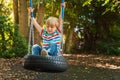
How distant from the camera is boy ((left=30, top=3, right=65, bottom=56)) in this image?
8.22 m

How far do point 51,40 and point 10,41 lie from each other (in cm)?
977

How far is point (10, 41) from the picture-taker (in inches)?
707

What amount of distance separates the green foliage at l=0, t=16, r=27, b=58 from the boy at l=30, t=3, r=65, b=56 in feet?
30.2

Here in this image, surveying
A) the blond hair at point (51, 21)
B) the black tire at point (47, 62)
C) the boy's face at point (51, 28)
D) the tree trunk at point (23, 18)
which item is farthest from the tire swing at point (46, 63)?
the tree trunk at point (23, 18)

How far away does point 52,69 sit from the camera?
26.9 feet

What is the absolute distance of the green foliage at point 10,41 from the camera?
58.0 feet

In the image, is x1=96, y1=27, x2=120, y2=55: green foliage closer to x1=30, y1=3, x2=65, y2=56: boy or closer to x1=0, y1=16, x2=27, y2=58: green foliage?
x1=0, y1=16, x2=27, y2=58: green foliage

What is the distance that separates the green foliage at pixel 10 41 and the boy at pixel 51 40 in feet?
30.2

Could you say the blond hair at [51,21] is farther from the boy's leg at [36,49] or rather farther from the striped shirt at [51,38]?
the boy's leg at [36,49]

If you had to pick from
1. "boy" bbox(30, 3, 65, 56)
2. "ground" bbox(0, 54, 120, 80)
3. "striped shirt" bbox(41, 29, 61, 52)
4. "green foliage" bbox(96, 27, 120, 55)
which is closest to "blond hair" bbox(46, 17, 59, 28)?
"boy" bbox(30, 3, 65, 56)

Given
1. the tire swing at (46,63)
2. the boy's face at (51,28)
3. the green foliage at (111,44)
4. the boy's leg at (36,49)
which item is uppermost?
the boy's face at (51,28)

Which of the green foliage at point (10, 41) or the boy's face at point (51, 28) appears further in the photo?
the green foliage at point (10, 41)

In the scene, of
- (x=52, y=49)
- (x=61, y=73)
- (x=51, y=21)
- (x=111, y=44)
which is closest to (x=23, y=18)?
(x=61, y=73)

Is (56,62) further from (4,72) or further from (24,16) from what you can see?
(24,16)
